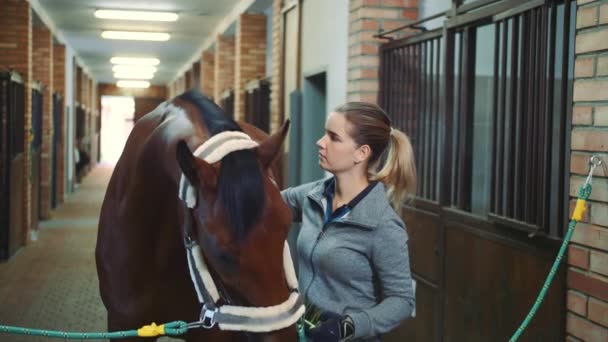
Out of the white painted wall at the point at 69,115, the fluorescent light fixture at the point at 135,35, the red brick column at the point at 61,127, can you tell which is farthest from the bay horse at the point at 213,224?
the white painted wall at the point at 69,115

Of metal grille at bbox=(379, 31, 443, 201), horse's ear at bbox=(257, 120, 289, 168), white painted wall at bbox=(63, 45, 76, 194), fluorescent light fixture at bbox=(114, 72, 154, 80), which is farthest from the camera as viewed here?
fluorescent light fixture at bbox=(114, 72, 154, 80)

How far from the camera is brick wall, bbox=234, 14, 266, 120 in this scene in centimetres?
1016

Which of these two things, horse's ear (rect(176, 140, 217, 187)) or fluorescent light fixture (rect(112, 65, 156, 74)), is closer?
horse's ear (rect(176, 140, 217, 187))

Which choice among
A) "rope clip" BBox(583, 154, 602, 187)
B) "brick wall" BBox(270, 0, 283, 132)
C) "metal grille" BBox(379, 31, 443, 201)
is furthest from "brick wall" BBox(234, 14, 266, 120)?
"rope clip" BBox(583, 154, 602, 187)

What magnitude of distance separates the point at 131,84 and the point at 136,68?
6812 millimetres

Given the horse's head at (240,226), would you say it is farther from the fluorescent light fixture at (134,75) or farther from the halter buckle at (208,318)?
the fluorescent light fixture at (134,75)

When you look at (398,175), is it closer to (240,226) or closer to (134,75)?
(240,226)

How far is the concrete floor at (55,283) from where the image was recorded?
199 inches

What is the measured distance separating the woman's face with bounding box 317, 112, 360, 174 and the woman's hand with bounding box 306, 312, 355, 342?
44 cm

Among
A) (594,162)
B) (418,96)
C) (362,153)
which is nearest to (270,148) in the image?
(362,153)

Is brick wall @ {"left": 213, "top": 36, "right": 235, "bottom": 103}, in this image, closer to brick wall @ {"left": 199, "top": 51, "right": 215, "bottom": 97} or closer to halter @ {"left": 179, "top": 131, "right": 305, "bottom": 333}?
brick wall @ {"left": 199, "top": 51, "right": 215, "bottom": 97}

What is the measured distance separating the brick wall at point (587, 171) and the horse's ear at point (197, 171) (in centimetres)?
137

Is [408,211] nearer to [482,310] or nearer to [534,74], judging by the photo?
[482,310]

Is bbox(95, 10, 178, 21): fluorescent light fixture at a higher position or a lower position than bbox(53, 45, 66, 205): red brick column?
higher
